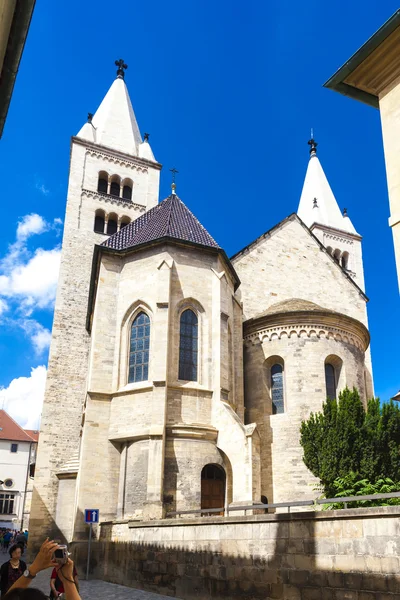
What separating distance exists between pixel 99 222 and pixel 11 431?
41.4 metres

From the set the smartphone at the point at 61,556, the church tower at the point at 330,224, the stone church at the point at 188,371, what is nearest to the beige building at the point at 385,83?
the smartphone at the point at 61,556

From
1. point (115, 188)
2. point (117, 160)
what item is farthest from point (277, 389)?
point (117, 160)

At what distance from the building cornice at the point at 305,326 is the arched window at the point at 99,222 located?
17.1 meters

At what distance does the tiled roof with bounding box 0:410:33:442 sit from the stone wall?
5651 centimetres

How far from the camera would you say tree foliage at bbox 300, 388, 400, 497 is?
739 inches

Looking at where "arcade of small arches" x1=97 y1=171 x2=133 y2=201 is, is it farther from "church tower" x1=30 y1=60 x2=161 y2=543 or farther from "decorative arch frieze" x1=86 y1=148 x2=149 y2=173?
"decorative arch frieze" x1=86 y1=148 x2=149 y2=173

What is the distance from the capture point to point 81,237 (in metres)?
36.7

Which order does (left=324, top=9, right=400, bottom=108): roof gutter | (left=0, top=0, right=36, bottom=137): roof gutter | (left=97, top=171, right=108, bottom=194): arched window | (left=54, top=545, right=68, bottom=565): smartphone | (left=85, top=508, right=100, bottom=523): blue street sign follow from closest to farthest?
(left=54, top=545, right=68, bottom=565): smartphone < (left=0, top=0, right=36, bottom=137): roof gutter < (left=324, top=9, right=400, bottom=108): roof gutter < (left=85, top=508, right=100, bottom=523): blue street sign < (left=97, top=171, right=108, bottom=194): arched window

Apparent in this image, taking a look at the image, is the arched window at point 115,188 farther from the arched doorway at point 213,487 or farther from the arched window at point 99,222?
the arched doorway at point 213,487

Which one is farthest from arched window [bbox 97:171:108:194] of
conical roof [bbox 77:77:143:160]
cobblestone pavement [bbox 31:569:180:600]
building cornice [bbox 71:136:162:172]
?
cobblestone pavement [bbox 31:569:180:600]

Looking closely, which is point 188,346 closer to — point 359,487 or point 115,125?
point 359,487

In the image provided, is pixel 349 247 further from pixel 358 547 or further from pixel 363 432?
pixel 358 547

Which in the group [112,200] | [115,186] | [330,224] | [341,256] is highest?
[330,224]

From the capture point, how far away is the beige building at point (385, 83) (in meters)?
8.47
